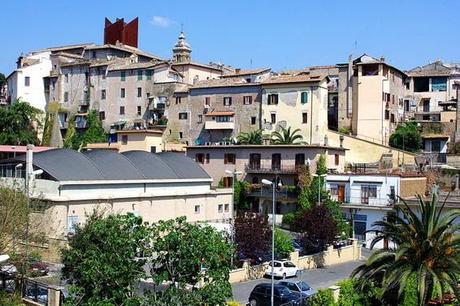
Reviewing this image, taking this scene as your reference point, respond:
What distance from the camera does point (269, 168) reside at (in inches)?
2403

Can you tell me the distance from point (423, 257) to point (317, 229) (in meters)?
18.2

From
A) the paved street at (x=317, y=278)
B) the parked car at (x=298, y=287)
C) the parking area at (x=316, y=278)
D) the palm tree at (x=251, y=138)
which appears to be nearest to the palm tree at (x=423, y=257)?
the parked car at (x=298, y=287)

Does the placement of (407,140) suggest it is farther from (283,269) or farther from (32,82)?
(32,82)

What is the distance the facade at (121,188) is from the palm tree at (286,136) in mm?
10509

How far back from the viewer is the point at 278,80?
6925 cm

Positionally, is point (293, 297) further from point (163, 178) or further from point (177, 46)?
point (177, 46)

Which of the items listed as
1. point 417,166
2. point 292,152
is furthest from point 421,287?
point 417,166

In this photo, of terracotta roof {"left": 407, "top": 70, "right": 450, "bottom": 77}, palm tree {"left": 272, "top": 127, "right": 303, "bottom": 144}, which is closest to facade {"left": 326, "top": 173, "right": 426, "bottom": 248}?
palm tree {"left": 272, "top": 127, "right": 303, "bottom": 144}

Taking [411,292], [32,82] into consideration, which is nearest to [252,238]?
[411,292]

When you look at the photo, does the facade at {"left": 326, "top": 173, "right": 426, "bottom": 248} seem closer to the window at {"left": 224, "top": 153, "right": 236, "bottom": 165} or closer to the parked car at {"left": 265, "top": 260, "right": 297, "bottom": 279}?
the window at {"left": 224, "top": 153, "right": 236, "bottom": 165}

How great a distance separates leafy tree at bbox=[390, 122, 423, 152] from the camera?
71375 mm

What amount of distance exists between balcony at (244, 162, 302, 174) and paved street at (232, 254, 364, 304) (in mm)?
15750

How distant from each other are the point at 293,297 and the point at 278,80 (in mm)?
42241

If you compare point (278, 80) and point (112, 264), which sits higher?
point (278, 80)
